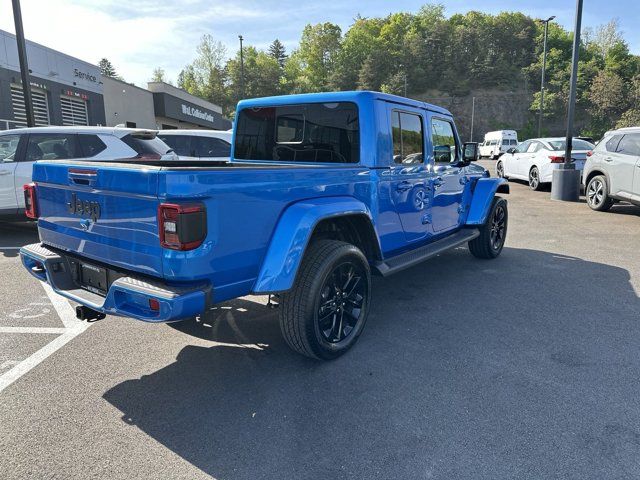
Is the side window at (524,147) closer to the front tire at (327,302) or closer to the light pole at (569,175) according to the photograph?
the light pole at (569,175)

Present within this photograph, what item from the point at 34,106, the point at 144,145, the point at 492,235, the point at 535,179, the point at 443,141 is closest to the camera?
the point at 443,141

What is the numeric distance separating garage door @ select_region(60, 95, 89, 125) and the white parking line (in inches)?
668

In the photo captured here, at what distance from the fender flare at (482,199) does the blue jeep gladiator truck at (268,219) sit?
110 cm

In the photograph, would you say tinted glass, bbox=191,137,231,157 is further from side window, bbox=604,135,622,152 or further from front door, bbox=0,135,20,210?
side window, bbox=604,135,622,152

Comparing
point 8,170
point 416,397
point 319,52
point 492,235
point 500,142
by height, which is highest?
point 319,52

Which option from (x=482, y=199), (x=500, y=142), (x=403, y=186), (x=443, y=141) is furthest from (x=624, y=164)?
(x=500, y=142)

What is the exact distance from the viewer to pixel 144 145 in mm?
7559

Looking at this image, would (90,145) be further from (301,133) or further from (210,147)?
(301,133)

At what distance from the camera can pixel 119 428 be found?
2.50 metres

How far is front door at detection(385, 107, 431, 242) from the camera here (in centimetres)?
398

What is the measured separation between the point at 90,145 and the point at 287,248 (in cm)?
587

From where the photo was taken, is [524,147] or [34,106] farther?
[34,106]

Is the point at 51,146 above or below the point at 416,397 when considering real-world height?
above

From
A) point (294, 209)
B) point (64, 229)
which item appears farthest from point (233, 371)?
point (64, 229)
